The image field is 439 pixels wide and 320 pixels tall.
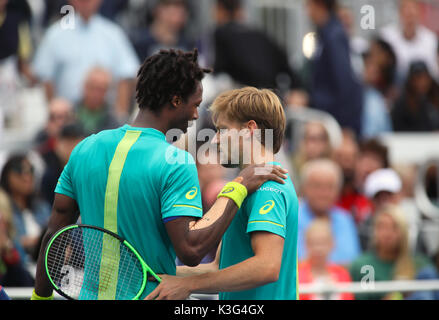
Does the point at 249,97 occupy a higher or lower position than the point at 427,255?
higher

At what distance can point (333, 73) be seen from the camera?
876 centimetres

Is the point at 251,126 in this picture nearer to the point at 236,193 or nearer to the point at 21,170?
the point at 236,193

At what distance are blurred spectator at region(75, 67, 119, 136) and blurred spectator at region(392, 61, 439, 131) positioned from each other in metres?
3.60

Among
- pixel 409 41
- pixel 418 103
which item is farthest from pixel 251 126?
pixel 409 41

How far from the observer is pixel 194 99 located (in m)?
3.40

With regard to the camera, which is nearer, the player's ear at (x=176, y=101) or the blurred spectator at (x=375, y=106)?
the player's ear at (x=176, y=101)

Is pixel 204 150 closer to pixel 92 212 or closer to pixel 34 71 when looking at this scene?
pixel 34 71

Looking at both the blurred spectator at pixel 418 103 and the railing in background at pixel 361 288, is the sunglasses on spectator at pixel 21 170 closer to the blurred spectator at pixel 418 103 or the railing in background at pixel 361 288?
the railing in background at pixel 361 288

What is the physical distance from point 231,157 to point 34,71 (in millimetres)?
5452

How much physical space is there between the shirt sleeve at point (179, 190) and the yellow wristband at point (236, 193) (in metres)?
0.12

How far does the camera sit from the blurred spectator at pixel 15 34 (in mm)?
8305

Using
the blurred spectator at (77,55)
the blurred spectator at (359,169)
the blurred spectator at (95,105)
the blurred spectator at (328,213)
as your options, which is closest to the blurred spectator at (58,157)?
the blurred spectator at (95,105)

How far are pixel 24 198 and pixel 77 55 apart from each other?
1994 mm
